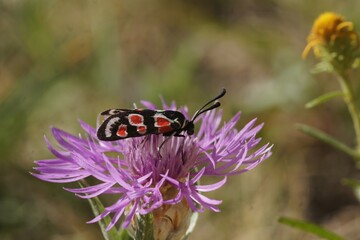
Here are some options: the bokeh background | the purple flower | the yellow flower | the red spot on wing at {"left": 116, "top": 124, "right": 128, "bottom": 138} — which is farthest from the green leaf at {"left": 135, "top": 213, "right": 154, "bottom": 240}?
the bokeh background

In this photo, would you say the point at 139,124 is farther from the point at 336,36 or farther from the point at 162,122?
the point at 336,36

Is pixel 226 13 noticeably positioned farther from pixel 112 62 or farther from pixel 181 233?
pixel 181 233

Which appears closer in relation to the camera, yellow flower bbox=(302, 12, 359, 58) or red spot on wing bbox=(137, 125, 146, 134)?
red spot on wing bbox=(137, 125, 146, 134)

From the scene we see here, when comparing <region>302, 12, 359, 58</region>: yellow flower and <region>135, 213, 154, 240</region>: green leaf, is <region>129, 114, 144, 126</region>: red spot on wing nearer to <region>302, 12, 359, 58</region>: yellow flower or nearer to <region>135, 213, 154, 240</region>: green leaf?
<region>135, 213, 154, 240</region>: green leaf

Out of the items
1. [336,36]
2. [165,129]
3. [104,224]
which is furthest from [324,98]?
[104,224]

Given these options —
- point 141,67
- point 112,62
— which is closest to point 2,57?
point 112,62

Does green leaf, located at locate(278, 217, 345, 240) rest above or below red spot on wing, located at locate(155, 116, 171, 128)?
below

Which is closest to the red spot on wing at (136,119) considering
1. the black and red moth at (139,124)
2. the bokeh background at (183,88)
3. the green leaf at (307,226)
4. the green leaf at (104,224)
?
the black and red moth at (139,124)
